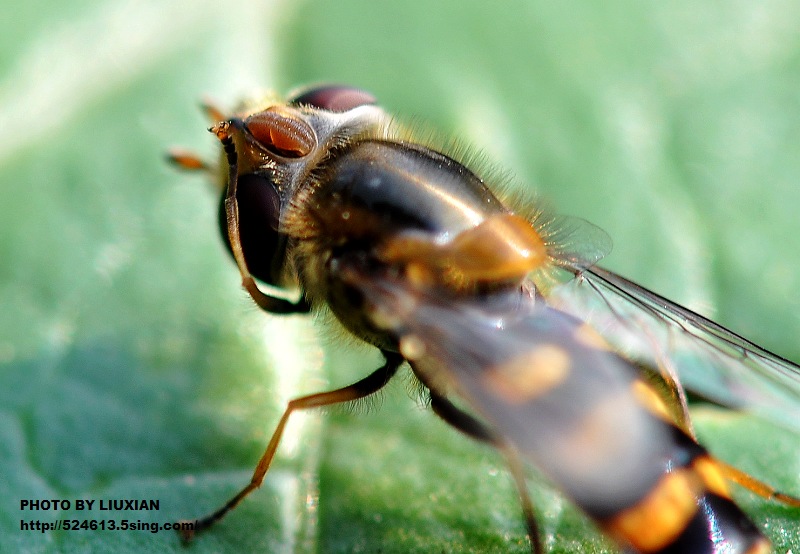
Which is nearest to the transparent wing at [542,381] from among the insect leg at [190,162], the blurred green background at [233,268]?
the blurred green background at [233,268]

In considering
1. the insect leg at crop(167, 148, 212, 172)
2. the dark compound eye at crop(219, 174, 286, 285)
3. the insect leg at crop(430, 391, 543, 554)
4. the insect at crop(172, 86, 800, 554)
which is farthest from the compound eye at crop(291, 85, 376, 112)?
the insect leg at crop(430, 391, 543, 554)

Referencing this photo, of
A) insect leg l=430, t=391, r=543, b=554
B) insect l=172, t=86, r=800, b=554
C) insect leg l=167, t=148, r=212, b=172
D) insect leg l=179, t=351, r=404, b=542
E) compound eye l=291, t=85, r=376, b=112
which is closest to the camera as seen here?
Result: insect l=172, t=86, r=800, b=554

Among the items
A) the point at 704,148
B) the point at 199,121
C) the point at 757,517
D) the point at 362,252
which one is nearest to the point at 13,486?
the point at 362,252

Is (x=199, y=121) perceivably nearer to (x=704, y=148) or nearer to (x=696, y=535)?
(x=704, y=148)

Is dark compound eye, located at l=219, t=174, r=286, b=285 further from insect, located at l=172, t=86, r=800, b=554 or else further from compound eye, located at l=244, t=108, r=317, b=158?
compound eye, located at l=244, t=108, r=317, b=158

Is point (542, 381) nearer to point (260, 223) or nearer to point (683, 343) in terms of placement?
point (260, 223)

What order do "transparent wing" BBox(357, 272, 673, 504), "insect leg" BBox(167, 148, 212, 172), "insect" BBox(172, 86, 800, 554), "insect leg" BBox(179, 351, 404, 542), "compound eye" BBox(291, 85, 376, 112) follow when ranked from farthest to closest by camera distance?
"insect leg" BBox(167, 148, 212, 172), "compound eye" BBox(291, 85, 376, 112), "insect leg" BBox(179, 351, 404, 542), "insect" BBox(172, 86, 800, 554), "transparent wing" BBox(357, 272, 673, 504)

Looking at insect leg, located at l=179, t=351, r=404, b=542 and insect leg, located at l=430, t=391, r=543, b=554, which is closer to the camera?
insect leg, located at l=430, t=391, r=543, b=554
